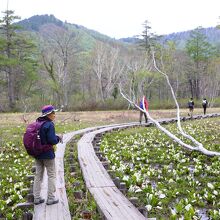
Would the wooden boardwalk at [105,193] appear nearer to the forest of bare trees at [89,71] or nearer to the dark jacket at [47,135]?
the dark jacket at [47,135]

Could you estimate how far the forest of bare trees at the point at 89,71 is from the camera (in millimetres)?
50344

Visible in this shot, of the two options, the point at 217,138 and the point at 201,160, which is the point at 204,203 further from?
the point at 217,138

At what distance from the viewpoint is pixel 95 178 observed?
9078mm

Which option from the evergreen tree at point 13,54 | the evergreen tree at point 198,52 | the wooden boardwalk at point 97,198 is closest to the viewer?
the wooden boardwalk at point 97,198

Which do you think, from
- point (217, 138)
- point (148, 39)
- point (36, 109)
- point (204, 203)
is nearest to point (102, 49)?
point (148, 39)

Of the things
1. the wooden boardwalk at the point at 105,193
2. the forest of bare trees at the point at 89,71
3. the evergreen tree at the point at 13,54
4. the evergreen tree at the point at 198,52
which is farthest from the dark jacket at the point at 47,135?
the evergreen tree at the point at 198,52

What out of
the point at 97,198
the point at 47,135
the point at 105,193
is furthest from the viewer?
the point at 105,193

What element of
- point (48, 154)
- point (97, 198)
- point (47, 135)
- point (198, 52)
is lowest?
point (97, 198)

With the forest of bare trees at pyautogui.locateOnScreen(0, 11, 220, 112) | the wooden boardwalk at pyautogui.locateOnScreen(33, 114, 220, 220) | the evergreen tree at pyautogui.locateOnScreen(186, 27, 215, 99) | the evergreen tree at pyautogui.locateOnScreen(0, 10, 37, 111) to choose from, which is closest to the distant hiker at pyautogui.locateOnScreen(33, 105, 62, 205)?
the wooden boardwalk at pyautogui.locateOnScreen(33, 114, 220, 220)

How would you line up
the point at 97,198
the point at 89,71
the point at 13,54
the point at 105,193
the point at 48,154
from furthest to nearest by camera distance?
the point at 89,71, the point at 13,54, the point at 105,193, the point at 97,198, the point at 48,154

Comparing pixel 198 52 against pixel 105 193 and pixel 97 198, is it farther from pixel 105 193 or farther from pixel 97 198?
pixel 97 198

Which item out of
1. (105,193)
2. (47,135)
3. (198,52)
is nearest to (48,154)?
(47,135)

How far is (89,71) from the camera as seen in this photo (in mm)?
75000

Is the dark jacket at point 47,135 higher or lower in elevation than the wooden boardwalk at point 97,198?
higher
